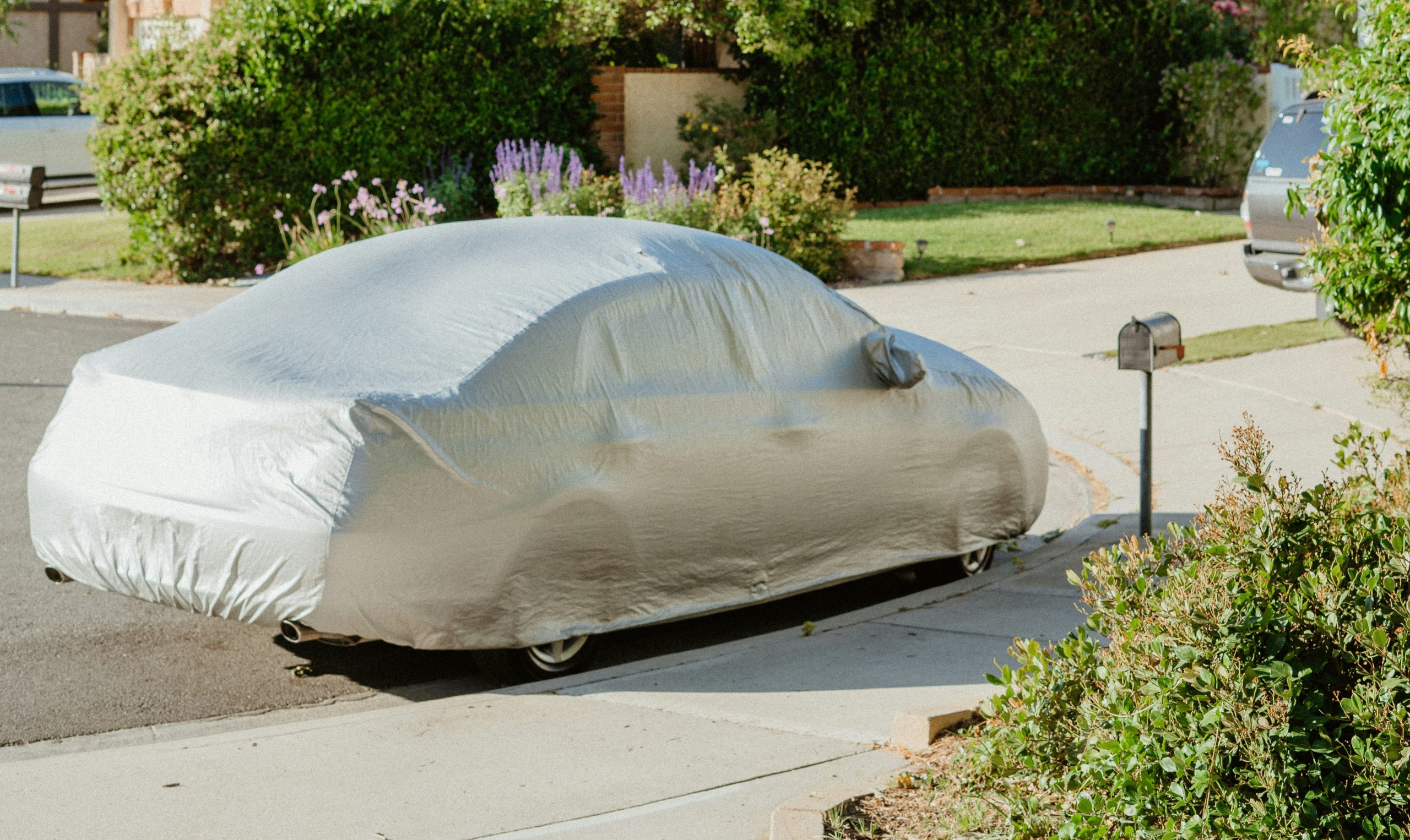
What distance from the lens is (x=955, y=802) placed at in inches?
157

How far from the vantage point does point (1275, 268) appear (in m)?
11.9

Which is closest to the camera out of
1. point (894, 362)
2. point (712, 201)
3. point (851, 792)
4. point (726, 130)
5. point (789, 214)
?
point (851, 792)

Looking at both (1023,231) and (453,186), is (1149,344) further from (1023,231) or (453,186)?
(1023,231)

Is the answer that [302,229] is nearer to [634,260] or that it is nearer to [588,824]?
[634,260]

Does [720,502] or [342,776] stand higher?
[720,502]

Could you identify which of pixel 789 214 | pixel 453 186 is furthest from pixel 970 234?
pixel 453 186

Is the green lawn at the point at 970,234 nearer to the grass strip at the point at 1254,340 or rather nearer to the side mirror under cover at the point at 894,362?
Answer: the grass strip at the point at 1254,340

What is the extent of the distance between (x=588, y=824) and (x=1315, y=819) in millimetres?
1814

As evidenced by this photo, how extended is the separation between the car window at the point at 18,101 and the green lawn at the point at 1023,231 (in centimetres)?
1316

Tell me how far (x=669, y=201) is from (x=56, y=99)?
48.3 feet

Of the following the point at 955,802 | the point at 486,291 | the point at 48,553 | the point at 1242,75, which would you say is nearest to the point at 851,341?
the point at 486,291

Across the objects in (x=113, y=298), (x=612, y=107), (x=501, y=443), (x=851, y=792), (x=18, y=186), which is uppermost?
(x=612, y=107)

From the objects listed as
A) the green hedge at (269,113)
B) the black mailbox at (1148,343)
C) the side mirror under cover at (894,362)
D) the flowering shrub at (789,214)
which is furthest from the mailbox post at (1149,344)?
the green hedge at (269,113)

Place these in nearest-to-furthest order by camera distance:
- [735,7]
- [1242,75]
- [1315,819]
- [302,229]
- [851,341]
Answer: [1315,819]
[851,341]
[302,229]
[735,7]
[1242,75]
